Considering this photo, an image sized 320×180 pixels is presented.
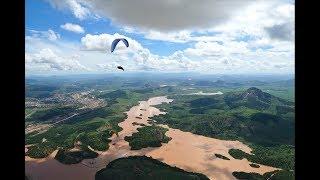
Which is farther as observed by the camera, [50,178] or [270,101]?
[270,101]
